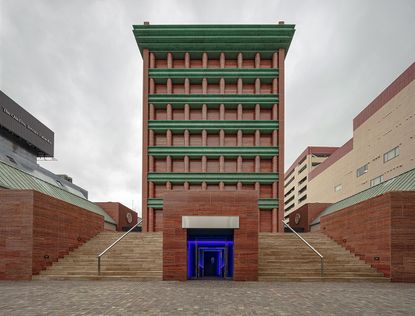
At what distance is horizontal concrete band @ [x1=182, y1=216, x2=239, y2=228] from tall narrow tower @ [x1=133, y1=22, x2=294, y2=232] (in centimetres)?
1866

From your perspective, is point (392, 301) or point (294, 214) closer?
point (392, 301)

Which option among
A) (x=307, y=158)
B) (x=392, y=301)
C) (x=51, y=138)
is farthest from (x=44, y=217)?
(x=307, y=158)

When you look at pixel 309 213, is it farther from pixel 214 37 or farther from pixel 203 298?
pixel 203 298

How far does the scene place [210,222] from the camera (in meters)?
16.5

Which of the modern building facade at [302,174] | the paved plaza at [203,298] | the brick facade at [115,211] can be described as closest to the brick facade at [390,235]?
the paved plaza at [203,298]

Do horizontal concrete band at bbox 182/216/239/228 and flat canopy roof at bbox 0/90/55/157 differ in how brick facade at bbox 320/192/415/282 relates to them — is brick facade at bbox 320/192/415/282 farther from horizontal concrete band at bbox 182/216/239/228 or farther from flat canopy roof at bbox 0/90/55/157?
flat canopy roof at bbox 0/90/55/157

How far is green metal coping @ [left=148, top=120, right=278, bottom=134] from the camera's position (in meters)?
36.0

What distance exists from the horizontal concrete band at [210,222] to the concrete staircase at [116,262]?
10.4 ft

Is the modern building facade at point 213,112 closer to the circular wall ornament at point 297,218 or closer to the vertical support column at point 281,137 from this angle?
the vertical support column at point 281,137

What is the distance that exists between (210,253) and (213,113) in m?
21.4

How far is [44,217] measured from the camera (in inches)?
719

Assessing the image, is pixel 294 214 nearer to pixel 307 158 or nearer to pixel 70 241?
pixel 70 241

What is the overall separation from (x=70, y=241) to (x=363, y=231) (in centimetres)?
1809

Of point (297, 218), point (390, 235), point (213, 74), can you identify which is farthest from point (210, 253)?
point (297, 218)
